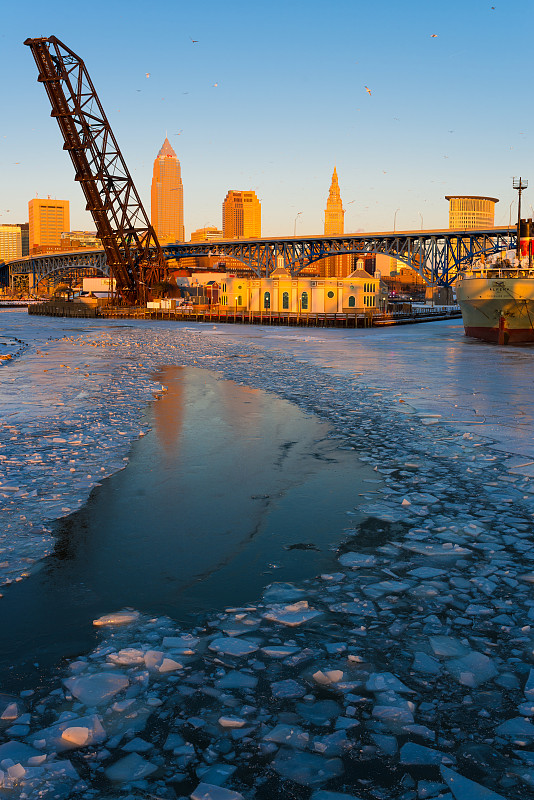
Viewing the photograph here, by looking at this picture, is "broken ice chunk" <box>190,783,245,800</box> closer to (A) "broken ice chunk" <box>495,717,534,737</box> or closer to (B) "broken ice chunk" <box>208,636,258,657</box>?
(B) "broken ice chunk" <box>208,636,258,657</box>

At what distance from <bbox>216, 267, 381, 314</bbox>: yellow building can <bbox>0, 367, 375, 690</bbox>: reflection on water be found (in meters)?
63.1

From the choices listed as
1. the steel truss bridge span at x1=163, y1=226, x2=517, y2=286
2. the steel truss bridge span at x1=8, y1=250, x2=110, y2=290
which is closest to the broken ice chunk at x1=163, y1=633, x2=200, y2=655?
the steel truss bridge span at x1=163, y1=226, x2=517, y2=286

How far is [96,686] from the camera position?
13.7ft

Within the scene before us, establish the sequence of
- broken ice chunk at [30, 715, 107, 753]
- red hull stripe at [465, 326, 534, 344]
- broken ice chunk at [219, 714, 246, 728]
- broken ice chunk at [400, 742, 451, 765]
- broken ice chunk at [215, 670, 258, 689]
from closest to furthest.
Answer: broken ice chunk at [400, 742, 451, 765], broken ice chunk at [30, 715, 107, 753], broken ice chunk at [219, 714, 246, 728], broken ice chunk at [215, 670, 258, 689], red hull stripe at [465, 326, 534, 344]

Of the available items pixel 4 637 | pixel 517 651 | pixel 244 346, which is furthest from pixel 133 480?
pixel 244 346

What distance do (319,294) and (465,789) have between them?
72.2 m

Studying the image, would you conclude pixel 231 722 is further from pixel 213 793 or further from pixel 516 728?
pixel 516 728

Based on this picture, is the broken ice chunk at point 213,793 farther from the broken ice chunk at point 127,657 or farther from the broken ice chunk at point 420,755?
the broken ice chunk at point 127,657

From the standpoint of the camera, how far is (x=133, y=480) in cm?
909

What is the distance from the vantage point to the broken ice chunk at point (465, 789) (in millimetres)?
3201

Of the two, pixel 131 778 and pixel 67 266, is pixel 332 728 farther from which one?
pixel 67 266

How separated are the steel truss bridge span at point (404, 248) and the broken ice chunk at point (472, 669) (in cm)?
9473

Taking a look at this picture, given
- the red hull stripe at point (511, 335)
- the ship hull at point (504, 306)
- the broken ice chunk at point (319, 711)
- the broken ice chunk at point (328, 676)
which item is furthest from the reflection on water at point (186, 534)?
the red hull stripe at point (511, 335)

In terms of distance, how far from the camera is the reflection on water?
523 centimetres
